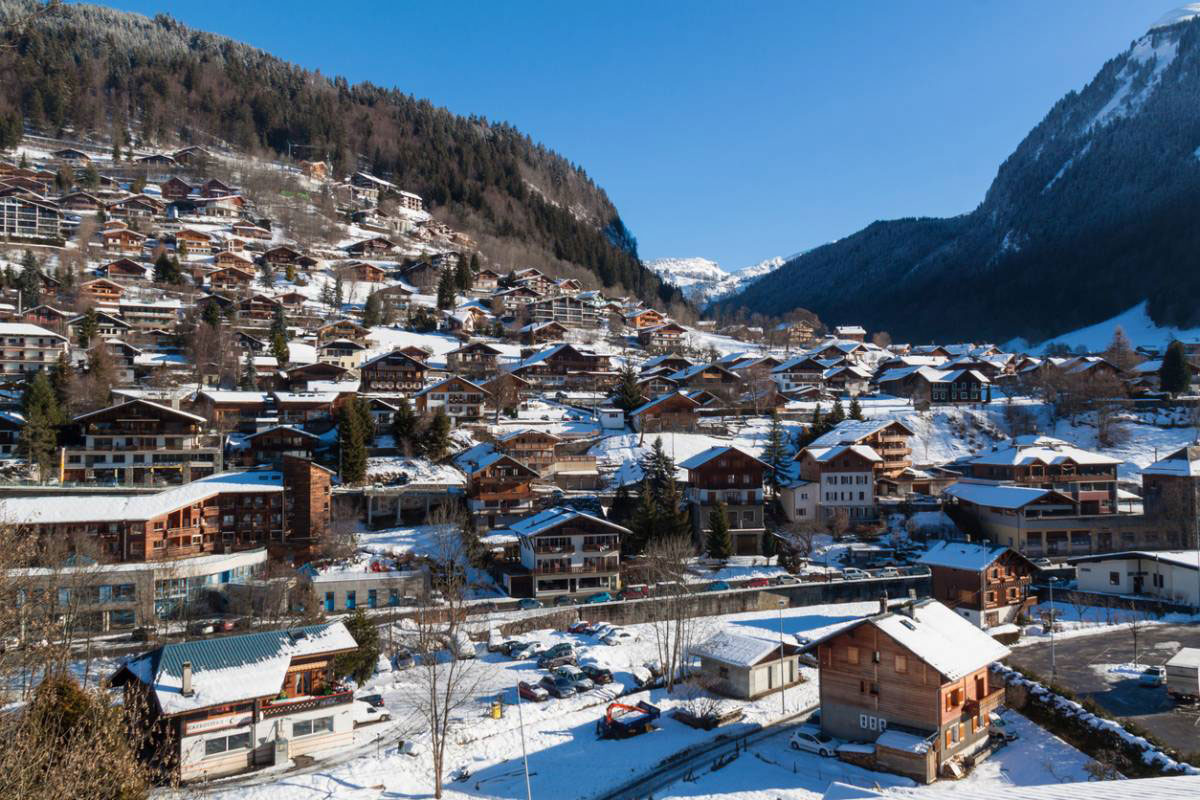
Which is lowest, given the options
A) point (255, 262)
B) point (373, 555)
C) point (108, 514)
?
point (373, 555)

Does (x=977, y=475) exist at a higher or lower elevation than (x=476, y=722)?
higher

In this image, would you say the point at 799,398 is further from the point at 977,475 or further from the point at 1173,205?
the point at 1173,205

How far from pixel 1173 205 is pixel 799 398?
11376 centimetres

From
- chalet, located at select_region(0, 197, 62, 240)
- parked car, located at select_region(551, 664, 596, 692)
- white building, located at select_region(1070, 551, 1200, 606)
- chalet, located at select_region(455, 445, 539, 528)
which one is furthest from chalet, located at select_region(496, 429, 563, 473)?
chalet, located at select_region(0, 197, 62, 240)

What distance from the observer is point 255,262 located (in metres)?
90.9

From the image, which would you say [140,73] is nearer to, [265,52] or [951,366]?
[265,52]

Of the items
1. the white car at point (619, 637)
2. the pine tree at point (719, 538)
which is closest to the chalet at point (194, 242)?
the pine tree at point (719, 538)

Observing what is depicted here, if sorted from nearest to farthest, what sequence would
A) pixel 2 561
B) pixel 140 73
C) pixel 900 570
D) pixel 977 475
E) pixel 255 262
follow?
1. pixel 2 561
2. pixel 900 570
3. pixel 977 475
4. pixel 255 262
5. pixel 140 73

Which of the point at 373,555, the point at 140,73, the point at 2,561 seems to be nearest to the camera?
the point at 2,561

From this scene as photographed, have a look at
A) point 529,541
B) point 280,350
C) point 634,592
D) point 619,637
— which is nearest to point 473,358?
point 280,350

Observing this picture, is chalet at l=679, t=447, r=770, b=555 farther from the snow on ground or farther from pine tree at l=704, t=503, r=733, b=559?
the snow on ground

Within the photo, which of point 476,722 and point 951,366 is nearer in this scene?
point 476,722

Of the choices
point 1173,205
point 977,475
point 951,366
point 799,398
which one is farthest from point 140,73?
point 1173,205

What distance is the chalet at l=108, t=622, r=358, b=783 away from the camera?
21.8 m
